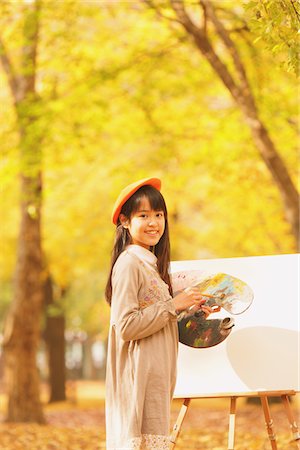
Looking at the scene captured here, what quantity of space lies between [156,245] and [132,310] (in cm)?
44

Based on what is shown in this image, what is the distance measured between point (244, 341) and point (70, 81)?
8.06m

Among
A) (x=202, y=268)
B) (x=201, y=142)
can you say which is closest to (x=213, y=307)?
(x=202, y=268)

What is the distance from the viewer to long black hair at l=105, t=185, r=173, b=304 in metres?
3.85

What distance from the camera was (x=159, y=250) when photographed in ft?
12.8

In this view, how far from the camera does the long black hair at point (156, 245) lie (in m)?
3.85

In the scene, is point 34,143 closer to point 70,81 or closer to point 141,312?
point 70,81

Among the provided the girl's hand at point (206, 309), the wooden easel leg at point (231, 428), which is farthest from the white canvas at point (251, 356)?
the girl's hand at point (206, 309)

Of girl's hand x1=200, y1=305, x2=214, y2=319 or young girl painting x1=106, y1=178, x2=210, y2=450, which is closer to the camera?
young girl painting x1=106, y1=178, x2=210, y2=450

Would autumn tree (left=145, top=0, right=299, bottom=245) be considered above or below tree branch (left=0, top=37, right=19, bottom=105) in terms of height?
below

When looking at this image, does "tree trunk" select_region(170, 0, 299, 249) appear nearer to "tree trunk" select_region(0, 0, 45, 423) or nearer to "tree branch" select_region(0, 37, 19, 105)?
"tree trunk" select_region(0, 0, 45, 423)

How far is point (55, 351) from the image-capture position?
781 inches

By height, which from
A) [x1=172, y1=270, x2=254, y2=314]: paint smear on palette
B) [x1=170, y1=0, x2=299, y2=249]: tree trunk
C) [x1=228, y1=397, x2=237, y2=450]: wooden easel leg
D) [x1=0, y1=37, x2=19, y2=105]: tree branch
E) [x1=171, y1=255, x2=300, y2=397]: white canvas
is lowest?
[x1=228, y1=397, x2=237, y2=450]: wooden easel leg

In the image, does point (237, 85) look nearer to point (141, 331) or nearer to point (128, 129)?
point (128, 129)

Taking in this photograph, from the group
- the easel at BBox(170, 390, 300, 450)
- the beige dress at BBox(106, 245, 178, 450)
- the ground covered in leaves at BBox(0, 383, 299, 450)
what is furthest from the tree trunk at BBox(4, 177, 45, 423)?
the beige dress at BBox(106, 245, 178, 450)
